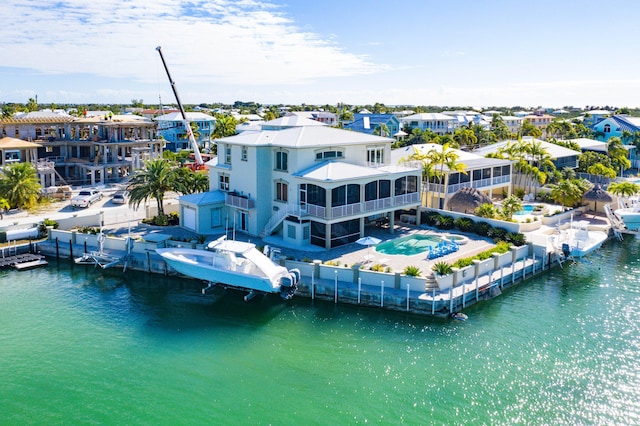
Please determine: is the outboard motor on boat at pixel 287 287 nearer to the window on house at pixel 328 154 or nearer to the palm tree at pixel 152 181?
the window on house at pixel 328 154

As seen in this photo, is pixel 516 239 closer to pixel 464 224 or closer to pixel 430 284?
pixel 464 224

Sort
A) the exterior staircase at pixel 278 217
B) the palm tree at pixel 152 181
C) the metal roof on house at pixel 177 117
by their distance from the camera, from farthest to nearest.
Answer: the metal roof on house at pixel 177 117
the palm tree at pixel 152 181
the exterior staircase at pixel 278 217

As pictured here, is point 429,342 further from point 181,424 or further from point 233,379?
point 181,424

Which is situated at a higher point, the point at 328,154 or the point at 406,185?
the point at 328,154

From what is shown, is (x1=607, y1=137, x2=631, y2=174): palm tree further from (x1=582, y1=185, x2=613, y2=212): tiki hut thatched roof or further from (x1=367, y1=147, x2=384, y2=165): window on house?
(x1=367, y1=147, x2=384, y2=165): window on house

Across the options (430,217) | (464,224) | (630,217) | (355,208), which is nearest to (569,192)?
(630,217)

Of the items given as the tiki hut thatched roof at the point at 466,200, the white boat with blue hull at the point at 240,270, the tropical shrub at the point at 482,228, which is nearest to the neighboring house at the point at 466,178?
the tiki hut thatched roof at the point at 466,200

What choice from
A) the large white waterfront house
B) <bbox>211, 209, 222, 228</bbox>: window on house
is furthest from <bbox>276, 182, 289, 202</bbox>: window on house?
<bbox>211, 209, 222, 228</bbox>: window on house
